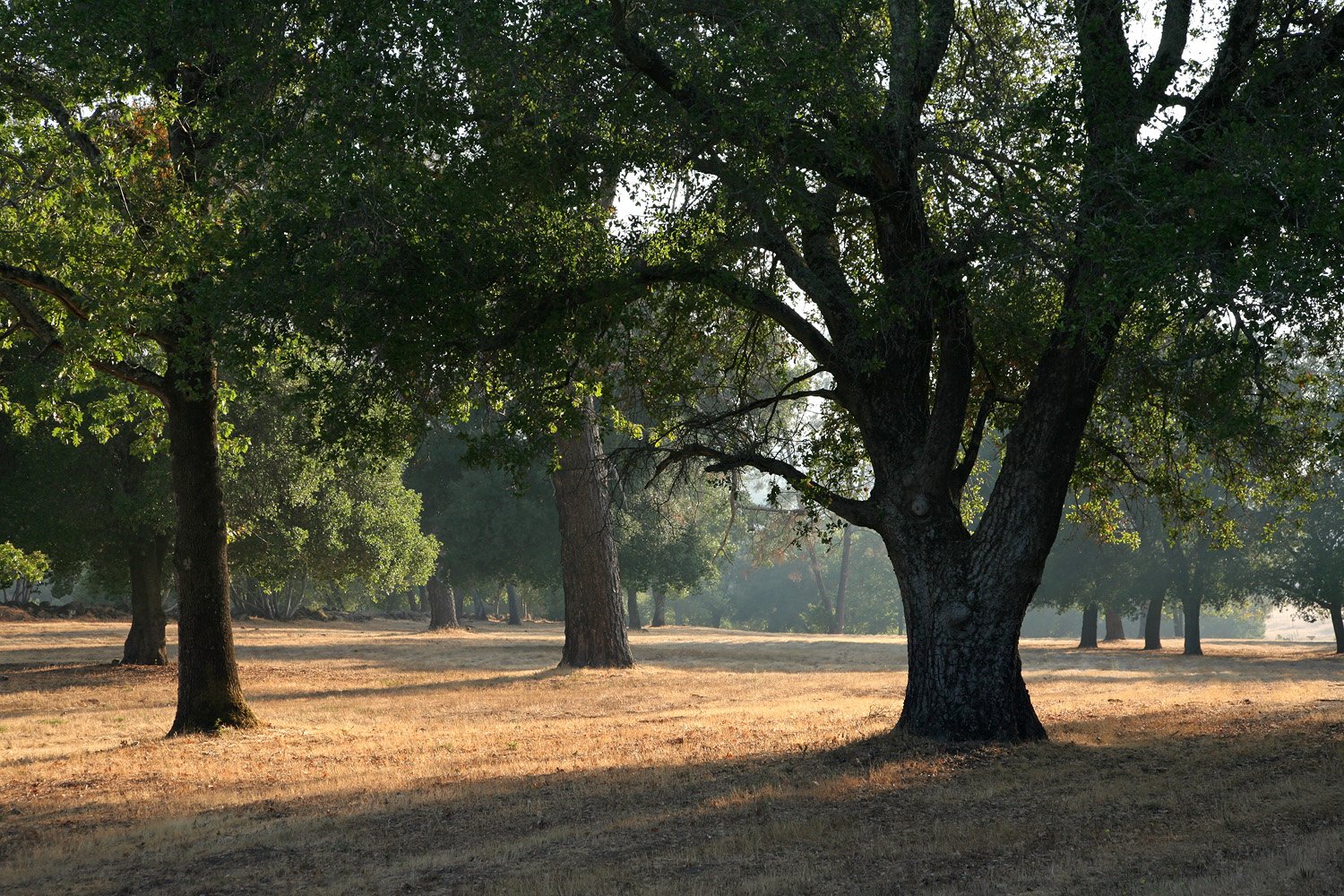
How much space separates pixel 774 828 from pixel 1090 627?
139 feet

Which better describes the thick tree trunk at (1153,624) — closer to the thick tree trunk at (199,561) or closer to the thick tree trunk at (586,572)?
the thick tree trunk at (586,572)

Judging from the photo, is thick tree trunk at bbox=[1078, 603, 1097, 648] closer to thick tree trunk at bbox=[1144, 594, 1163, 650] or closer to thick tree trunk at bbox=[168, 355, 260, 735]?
thick tree trunk at bbox=[1144, 594, 1163, 650]

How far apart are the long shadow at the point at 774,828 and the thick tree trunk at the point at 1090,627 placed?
118 feet

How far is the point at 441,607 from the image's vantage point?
47.6m

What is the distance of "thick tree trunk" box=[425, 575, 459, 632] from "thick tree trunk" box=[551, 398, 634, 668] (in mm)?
23077

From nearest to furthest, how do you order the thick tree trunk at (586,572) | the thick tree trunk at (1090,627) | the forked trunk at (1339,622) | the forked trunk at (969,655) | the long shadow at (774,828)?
the long shadow at (774,828)
the forked trunk at (969,655)
the thick tree trunk at (586,572)
the forked trunk at (1339,622)
the thick tree trunk at (1090,627)

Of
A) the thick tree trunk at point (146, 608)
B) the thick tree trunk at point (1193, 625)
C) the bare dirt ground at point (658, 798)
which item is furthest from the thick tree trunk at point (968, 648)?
the thick tree trunk at point (1193, 625)

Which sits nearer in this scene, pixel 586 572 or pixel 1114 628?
pixel 586 572

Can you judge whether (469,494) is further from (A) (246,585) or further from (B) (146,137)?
(B) (146,137)

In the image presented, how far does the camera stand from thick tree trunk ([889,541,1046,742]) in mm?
10727

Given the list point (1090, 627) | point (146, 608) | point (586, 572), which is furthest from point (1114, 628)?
point (146, 608)

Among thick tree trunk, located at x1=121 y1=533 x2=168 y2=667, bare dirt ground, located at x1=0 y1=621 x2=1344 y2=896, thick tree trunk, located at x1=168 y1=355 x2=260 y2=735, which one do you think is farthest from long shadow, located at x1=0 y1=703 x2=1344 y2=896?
thick tree trunk, located at x1=121 y1=533 x2=168 y2=667

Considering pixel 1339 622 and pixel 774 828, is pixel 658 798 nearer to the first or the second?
pixel 774 828

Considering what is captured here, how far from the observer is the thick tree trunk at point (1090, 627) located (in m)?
44.7
